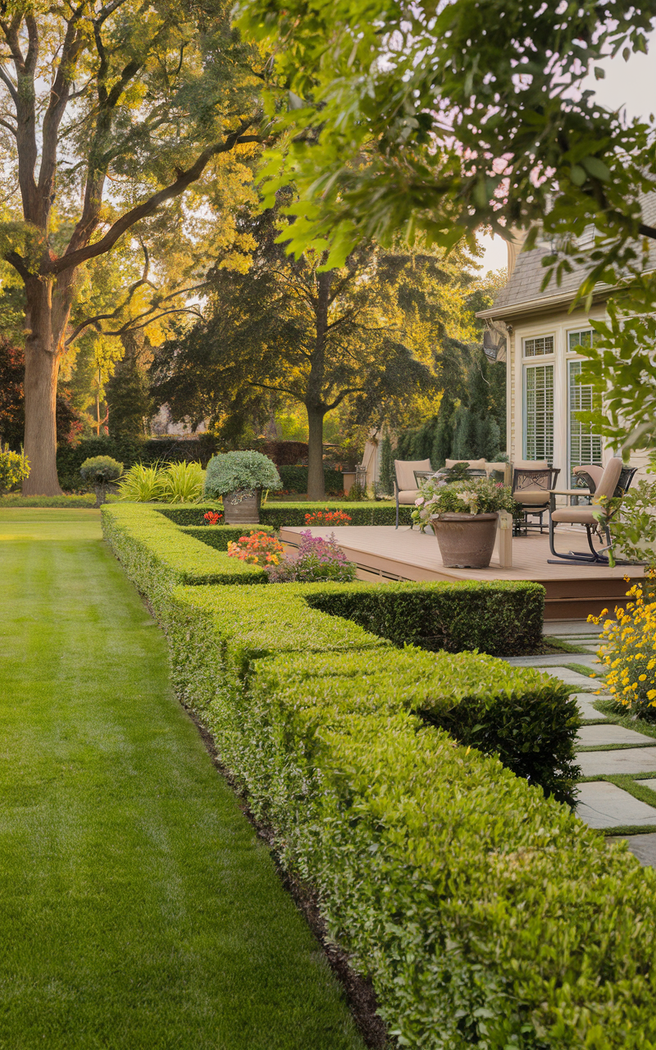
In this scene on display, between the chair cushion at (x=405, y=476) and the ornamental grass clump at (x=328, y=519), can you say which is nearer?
the chair cushion at (x=405, y=476)

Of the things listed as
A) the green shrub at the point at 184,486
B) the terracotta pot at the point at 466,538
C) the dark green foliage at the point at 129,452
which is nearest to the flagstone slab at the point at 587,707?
the terracotta pot at the point at 466,538

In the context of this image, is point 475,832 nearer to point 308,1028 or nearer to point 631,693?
point 308,1028

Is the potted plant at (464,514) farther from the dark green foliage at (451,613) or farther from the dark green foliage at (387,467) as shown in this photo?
the dark green foliage at (387,467)

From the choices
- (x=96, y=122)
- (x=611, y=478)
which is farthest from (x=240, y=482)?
(x=96, y=122)

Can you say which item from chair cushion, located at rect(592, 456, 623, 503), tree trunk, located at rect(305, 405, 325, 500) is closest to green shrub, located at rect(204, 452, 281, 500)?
chair cushion, located at rect(592, 456, 623, 503)

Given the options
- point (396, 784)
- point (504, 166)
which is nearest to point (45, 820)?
point (396, 784)

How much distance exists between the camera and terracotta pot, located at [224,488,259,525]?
13.0 m

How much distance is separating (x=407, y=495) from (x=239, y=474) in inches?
101

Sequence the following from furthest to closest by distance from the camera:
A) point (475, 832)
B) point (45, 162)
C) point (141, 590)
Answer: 1. point (45, 162)
2. point (141, 590)
3. point (475, 832)

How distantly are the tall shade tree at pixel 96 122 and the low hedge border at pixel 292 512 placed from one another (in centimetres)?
821

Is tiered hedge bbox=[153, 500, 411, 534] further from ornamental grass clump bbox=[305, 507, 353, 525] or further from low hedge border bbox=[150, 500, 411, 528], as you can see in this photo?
ornamental grass clump bbox=[305, 507, 353, 525]

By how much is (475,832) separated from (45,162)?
22.8 m

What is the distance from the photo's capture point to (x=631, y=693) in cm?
489

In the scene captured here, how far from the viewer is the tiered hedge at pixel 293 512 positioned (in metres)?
13.4
